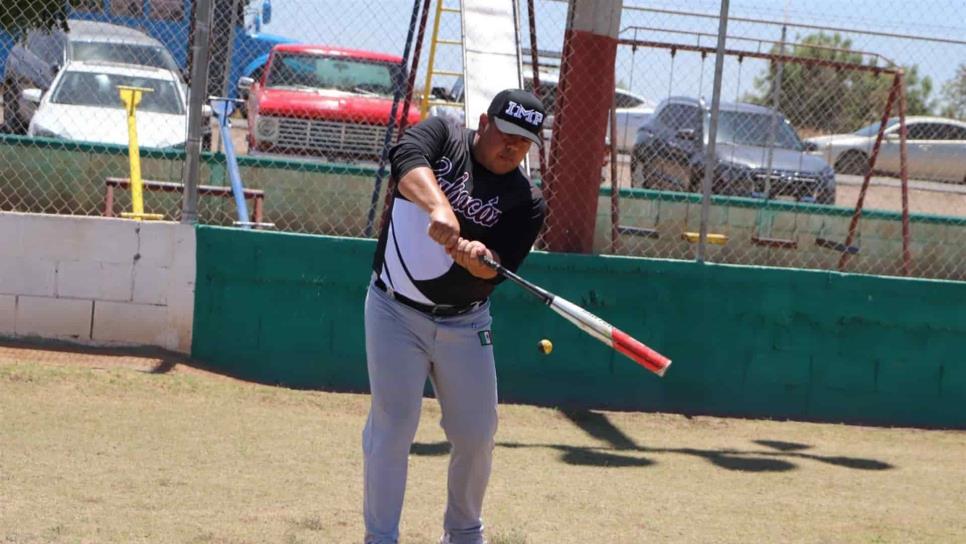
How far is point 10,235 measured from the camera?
324 inches

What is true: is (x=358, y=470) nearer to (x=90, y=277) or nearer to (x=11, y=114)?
(x=90, y=277)

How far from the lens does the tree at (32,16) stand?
10273mm

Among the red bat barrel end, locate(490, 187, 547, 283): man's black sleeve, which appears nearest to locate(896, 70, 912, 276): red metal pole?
the red bat barrel end

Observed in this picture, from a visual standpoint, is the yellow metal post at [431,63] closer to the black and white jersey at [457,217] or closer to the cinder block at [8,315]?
the cinder block at [8,315]

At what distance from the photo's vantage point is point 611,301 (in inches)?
339

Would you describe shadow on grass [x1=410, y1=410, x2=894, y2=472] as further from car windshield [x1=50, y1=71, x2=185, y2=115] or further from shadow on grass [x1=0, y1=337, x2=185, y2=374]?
car windshield [x1=50, y1=71, x2=185, y2=115]

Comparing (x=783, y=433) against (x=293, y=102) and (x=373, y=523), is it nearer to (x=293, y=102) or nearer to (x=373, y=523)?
(x=373, y=523)

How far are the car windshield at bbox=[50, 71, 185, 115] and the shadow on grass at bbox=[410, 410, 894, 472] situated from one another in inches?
273

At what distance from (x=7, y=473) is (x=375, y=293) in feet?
7.26

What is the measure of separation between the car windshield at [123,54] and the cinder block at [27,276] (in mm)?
3456

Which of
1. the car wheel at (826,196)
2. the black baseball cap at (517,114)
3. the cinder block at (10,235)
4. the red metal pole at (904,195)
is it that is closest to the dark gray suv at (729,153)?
the car wheel at (826,196)

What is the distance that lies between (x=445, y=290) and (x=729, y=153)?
974 centimetres

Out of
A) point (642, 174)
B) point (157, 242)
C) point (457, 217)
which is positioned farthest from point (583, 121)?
point (642, 174)

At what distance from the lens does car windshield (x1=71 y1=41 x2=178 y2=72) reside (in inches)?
465
